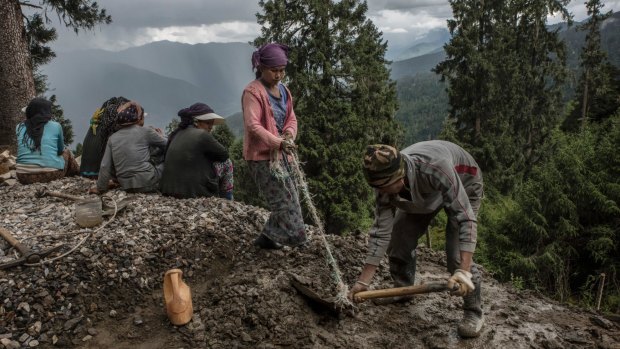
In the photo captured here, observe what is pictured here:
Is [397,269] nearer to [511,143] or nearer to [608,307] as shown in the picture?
[608,307]

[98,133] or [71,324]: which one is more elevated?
[98,133]

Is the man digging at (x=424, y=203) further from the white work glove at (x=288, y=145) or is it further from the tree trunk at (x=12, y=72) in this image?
the tree trunk at (x=12, y=72)

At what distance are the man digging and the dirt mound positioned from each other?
53 centimetres

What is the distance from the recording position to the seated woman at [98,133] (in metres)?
5.86

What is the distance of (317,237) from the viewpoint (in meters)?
4.94

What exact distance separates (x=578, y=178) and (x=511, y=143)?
1541 cm

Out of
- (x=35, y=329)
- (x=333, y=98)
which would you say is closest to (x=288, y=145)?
(x=35, y=329)

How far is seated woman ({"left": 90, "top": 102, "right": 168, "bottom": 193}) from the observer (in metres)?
5.40

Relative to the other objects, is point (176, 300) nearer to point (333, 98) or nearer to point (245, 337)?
point (245, 337)

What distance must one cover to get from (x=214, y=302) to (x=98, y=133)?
3.54 meters

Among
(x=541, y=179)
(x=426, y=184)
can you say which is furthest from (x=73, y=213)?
(x=541, y=179)

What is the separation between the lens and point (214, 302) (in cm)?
368

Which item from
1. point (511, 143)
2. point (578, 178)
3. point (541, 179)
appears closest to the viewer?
point (578, 178)

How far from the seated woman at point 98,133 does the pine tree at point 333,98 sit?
999 centimetres
